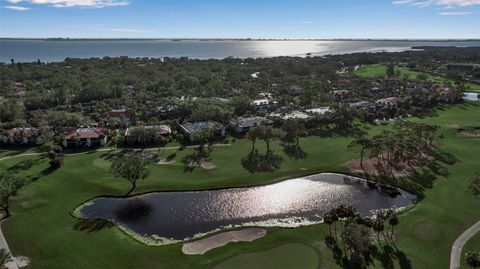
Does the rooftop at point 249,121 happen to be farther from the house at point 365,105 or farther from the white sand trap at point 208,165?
the house at point 365,105

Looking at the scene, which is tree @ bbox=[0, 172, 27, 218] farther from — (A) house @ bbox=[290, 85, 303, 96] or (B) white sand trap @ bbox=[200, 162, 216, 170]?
(A) house @ bbox=[290, 85, 303, 96]

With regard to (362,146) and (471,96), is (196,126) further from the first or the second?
(471,96)

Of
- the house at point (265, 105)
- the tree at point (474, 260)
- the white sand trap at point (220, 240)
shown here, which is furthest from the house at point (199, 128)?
the tree at point (474, 260)

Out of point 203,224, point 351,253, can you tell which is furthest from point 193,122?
point 351,253

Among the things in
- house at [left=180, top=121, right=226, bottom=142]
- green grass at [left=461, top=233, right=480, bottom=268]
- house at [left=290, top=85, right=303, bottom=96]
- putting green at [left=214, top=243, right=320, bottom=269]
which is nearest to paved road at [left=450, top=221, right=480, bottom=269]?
green grass at [left=461, top=233, right=480, bottom=268]

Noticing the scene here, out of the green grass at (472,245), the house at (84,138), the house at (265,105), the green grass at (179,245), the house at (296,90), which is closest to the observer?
the green grass at (179,245)
